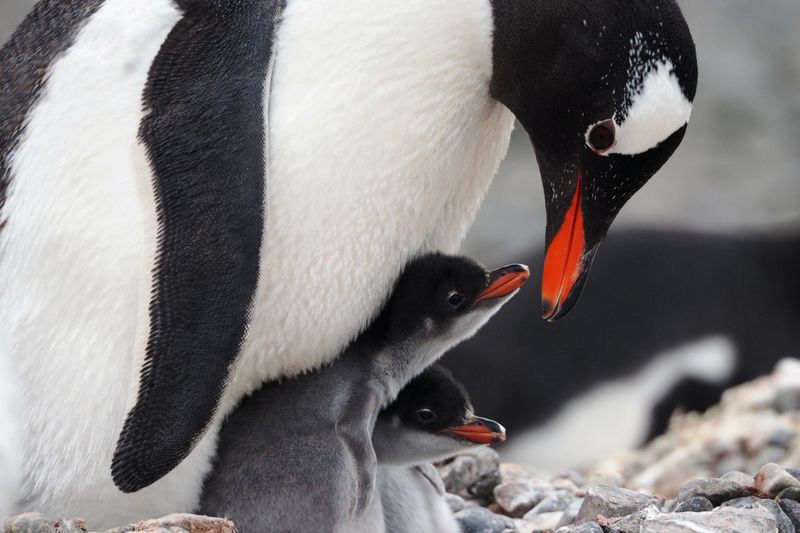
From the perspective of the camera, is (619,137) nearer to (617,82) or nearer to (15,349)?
(617,82)

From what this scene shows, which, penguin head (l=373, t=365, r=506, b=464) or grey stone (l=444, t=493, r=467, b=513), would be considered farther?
grey stone (l=444, t=493, r=467, b=513)

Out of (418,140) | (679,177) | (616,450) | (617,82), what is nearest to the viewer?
(617,82)

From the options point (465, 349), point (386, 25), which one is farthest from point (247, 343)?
point (465, 349)

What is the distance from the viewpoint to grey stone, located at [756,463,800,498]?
1.93 metres

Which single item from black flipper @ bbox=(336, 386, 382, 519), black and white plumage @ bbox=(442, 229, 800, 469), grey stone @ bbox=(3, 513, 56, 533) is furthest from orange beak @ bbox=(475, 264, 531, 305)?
black and white plumage @ bbox=(442, 229, 800, 469)

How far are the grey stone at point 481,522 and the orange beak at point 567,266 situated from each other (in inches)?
20.4

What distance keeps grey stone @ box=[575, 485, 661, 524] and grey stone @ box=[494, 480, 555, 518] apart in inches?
19.1

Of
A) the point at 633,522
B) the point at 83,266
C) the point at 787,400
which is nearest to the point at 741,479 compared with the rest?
the point at 633,522

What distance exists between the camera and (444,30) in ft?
6.34

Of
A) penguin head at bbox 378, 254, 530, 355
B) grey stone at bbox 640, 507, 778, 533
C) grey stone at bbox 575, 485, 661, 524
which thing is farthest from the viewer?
penguin head at bbox 378, 254, 530, 355

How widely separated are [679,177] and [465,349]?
2.41 m

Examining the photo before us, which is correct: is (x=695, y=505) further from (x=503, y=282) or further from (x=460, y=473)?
(x=460, y=473)

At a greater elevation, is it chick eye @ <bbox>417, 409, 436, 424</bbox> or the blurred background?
chick eye @ <bbox>417, 409, 436, 424</bbox>

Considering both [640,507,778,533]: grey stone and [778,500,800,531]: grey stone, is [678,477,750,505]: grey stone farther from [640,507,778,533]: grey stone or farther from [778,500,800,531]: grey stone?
[640,507,778,533]: grey stone
